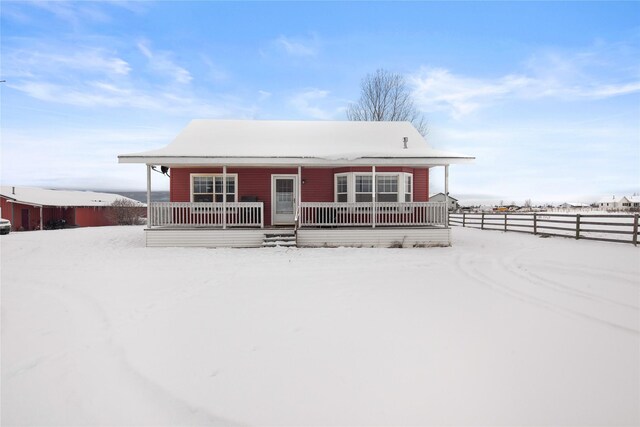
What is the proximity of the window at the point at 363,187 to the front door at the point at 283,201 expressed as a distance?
277 centimetres

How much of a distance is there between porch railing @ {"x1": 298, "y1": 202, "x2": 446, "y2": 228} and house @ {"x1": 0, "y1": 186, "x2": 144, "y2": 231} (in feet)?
92.7

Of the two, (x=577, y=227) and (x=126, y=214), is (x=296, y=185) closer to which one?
(x=577, y=227)

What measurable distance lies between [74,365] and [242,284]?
143 inches

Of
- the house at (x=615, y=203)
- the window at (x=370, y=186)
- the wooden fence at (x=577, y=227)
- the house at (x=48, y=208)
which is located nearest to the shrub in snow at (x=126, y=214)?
the house at (x=48, y=208)

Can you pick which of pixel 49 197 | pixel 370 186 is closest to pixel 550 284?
pixel 370 186

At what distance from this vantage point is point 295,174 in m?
15.4

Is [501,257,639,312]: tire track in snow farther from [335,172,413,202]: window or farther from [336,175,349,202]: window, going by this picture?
[336,175,349,202]: window

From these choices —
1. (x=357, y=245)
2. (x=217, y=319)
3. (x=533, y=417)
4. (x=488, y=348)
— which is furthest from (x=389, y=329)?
(x=357, y=245)

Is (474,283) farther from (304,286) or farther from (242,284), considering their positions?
(242,284)

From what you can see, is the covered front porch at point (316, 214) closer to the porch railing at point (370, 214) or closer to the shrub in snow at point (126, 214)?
the porch railing at point (370, 214)

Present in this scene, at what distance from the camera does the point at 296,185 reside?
15492mm

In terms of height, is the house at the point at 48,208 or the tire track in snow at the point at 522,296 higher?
the house at the point at 48,208

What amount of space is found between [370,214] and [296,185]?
11.5 feet

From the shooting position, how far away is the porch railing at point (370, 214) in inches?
539
